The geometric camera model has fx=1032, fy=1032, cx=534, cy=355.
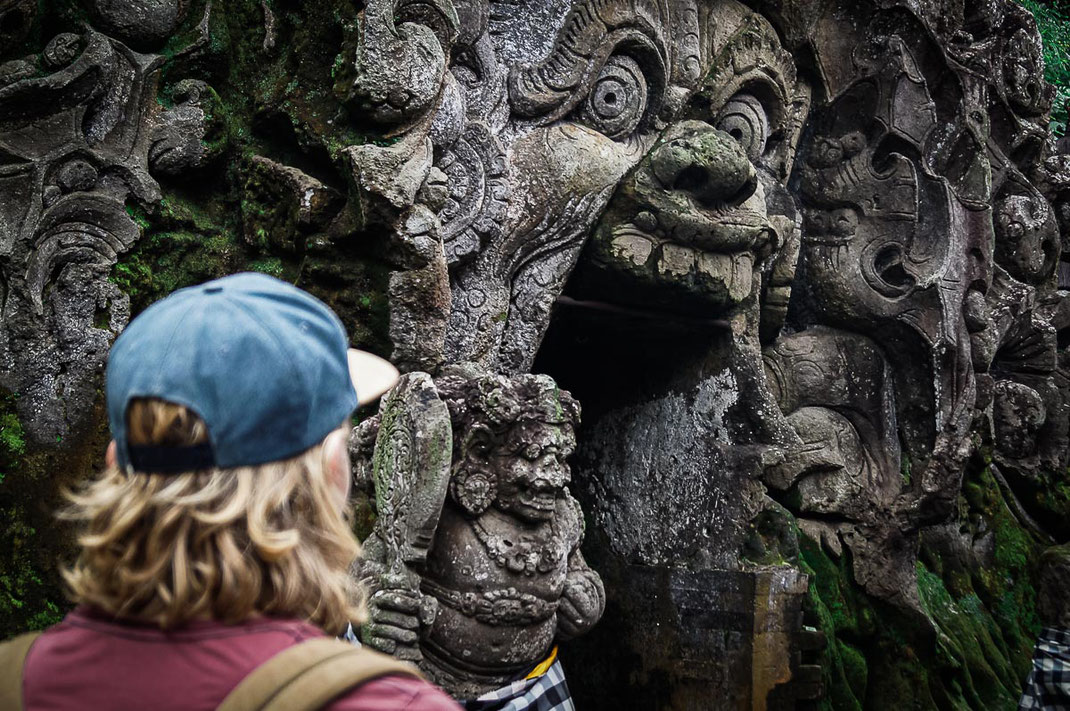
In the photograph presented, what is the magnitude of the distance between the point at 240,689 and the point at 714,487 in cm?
343

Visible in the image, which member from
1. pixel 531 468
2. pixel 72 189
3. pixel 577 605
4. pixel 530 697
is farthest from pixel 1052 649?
pixel 72 189

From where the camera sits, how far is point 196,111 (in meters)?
3.14

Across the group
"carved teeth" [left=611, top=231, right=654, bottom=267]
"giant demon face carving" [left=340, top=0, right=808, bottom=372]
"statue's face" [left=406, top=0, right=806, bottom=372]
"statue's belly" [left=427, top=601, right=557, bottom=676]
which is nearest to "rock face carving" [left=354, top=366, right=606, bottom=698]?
"statue's belly" [left=427, top=601, right=557, bottom=676]

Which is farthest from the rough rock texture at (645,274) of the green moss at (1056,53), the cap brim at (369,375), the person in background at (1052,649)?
the green moss at (1056,53)

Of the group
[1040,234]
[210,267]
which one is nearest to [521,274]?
[210,267]

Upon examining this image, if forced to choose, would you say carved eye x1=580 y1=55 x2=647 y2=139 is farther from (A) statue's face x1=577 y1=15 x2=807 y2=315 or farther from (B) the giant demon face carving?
(A) statue's face x1=577 y1=15 x2=807 y2=315

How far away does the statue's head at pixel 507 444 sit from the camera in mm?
2543

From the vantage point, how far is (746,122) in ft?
13.8

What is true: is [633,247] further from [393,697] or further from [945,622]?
[393,697]

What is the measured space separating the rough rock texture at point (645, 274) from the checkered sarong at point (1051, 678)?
0.89m

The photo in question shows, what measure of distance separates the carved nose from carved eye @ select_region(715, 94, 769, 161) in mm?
520

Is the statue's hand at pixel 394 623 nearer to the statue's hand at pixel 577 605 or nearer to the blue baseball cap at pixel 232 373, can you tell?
the statue's hand at pixel 577 605

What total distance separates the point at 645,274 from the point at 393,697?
289 cm

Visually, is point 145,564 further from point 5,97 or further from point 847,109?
point 847,109
